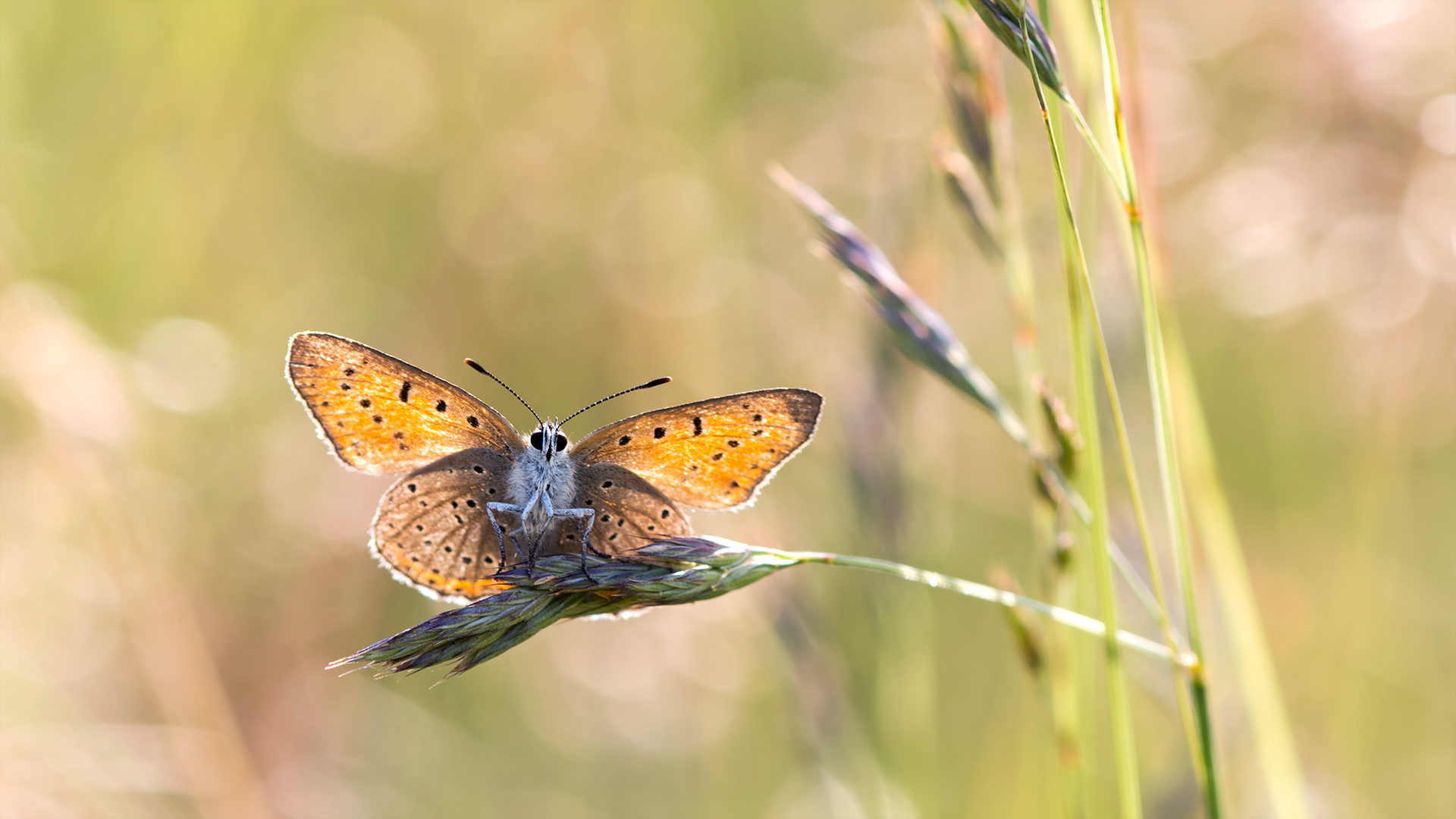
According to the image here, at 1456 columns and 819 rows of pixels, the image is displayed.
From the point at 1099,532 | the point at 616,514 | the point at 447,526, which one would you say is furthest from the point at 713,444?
the point at 1099,532

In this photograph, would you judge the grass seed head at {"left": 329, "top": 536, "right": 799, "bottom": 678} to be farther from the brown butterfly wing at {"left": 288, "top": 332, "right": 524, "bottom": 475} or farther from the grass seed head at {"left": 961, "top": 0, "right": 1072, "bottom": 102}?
the grass seed head at {"left": 961, "top": 0, "right": 1072, "bottom": 102}

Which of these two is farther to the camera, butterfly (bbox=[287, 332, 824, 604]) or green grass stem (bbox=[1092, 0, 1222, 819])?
butterfly (bbox=[287, 332, 824, 604])

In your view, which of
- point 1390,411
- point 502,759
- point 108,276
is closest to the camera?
point 1390,411

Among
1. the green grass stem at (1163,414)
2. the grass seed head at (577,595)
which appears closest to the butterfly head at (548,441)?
the grass seed head at (577,595)

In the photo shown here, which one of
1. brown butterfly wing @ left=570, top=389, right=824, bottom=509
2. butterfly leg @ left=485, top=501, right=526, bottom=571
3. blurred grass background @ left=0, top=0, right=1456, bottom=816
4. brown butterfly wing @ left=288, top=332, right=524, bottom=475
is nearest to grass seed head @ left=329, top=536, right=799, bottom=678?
brown butterfly wing @ left=570, top=389, right=824, bottom=509

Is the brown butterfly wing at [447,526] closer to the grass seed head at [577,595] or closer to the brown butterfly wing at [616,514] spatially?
the brown butterfly wing at [616,514]

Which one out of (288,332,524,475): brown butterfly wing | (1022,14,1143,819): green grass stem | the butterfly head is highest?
(288,332,524,475): brown butterfly wing

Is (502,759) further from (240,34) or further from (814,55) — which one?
(814,55)

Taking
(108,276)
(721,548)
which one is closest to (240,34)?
Result: (108,276)
